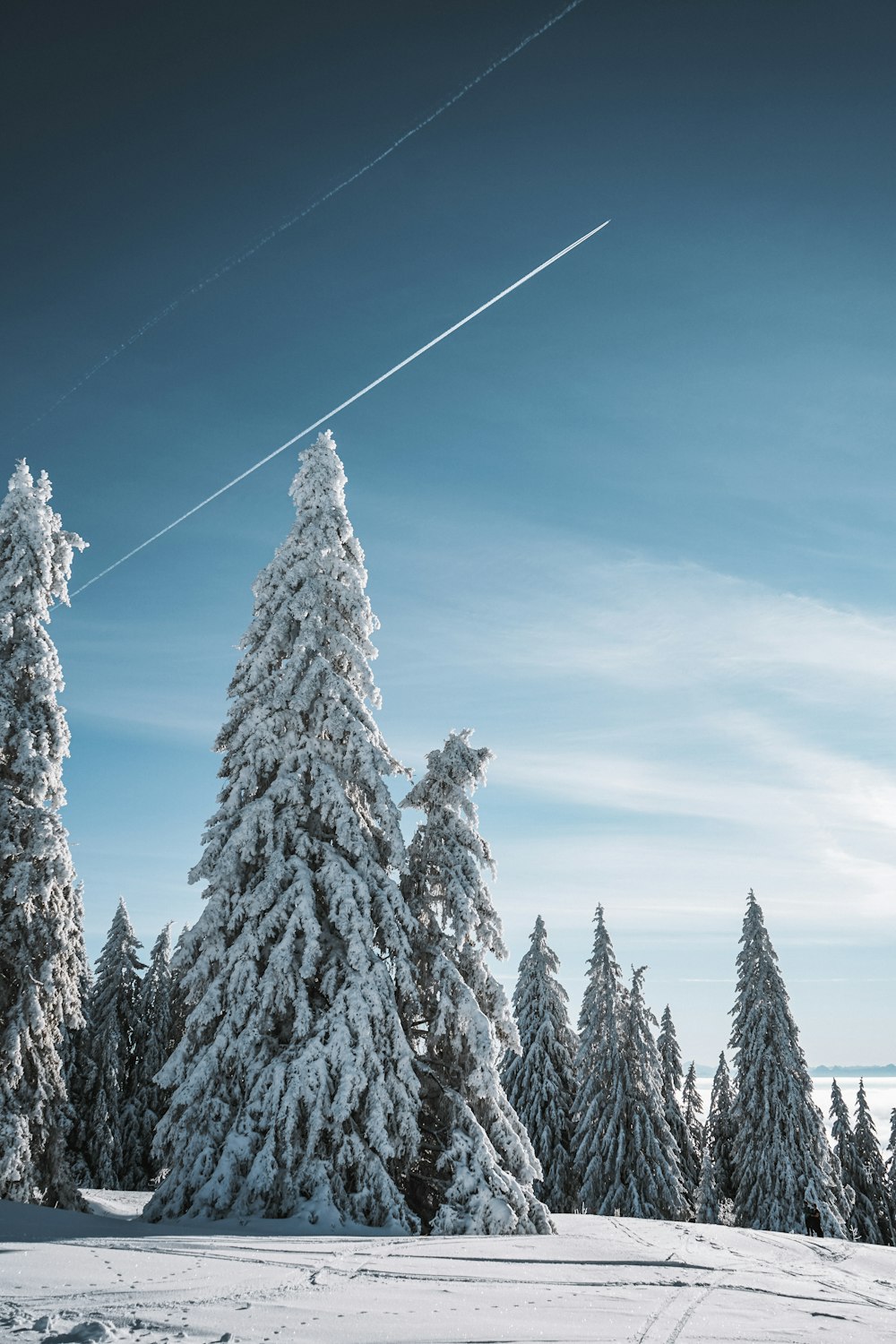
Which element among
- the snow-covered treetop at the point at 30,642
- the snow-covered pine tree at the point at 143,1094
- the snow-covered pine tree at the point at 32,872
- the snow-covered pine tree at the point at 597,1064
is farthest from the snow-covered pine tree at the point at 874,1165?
the snow-covered treetop at the point at 30,642

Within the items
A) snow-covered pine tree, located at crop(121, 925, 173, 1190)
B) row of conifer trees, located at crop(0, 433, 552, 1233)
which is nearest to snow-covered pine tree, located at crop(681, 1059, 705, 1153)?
snow-covered pine tree, located at crop(121, 925, 173, 1190)

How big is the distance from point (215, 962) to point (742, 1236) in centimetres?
1044

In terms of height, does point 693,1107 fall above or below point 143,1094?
below

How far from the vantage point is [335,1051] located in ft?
45.1

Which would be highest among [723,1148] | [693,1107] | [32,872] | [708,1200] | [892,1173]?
[32,872]

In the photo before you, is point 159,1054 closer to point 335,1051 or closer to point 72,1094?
point 72,1094

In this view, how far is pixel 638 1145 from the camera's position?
3050cm

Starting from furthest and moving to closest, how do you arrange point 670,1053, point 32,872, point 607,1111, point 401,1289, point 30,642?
1. point 670,1053
2. point 607,1111
3. point 30,642
4. point 32,872
5. point 401,1289

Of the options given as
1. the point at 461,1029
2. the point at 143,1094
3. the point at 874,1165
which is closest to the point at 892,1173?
the point at 874,1165

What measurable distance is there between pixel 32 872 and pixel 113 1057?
68.5 feet

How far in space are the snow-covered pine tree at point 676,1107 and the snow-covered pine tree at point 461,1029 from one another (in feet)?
74.0

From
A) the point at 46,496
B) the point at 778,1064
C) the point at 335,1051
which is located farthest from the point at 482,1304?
the point at 778,1064

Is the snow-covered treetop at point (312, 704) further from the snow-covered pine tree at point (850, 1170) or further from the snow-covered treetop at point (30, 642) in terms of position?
the snow-covered pine tree at point (850, 1170)

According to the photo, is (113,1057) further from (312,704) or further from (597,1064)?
(312,704)
